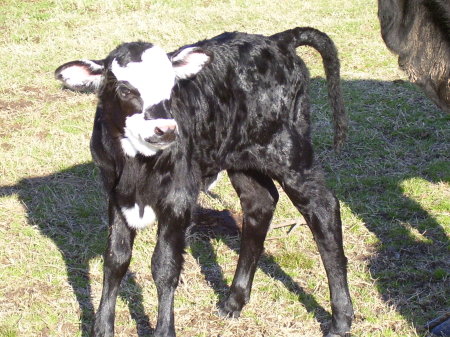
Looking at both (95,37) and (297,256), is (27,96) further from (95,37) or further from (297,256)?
(297,256)

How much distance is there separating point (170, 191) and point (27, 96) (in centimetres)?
538

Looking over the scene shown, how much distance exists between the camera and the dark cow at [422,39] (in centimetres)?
393

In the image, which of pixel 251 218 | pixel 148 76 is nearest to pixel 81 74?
pixel 148 76

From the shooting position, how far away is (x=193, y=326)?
507cm

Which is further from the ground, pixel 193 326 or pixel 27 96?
pixel 193 326

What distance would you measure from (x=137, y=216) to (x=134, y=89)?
74cm

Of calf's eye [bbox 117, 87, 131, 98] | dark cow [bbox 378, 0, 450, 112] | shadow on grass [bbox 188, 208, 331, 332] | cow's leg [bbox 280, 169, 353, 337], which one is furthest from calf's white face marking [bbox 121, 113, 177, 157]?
dark cow [bbox 378, 0, 450, 112]

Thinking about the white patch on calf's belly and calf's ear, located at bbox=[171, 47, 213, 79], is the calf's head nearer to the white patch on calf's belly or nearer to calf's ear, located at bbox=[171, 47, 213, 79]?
calf's ear, located at bbox=[171, 47, 213, 79]

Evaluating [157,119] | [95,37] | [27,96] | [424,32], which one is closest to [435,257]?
[424,32]

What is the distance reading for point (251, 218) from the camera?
5.32 m

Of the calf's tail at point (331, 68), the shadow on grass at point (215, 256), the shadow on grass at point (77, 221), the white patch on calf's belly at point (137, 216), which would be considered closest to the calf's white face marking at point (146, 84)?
the white patch on calf's belly at point (137, 216)

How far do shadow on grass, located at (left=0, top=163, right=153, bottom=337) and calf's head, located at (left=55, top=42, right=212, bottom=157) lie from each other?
53.7 inches

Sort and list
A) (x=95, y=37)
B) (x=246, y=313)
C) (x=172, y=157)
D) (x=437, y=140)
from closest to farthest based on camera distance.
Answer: (x=172, y=157), (x=246, y=313), (x=437, y=140), (x=95, y=37)

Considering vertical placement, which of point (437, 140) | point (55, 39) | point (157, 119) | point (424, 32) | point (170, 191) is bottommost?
point (55, 39)
